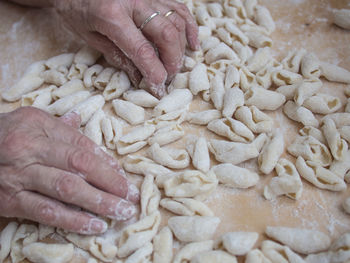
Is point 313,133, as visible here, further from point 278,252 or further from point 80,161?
point 80,161

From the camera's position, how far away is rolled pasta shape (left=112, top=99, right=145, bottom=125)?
1343 mm

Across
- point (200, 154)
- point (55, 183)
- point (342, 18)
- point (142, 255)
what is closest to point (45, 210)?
point (55, 183)

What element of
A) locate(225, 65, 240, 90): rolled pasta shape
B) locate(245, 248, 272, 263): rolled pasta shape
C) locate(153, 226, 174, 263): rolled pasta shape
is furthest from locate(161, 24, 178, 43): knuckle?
locate(245, 248, 272, 263): rolled pasta shape

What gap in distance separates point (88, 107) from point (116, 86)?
6.0 inches

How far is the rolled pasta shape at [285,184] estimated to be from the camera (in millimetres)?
1105

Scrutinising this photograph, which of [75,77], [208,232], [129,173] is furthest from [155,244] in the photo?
[75,77]

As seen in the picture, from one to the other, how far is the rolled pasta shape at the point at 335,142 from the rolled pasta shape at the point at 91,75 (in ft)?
3.14

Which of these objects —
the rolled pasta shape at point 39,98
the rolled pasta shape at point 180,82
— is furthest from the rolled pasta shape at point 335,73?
the rolled pasta shape at point 39,98

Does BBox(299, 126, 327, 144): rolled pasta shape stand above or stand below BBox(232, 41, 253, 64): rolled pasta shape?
below

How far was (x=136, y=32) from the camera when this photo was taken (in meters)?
1.28

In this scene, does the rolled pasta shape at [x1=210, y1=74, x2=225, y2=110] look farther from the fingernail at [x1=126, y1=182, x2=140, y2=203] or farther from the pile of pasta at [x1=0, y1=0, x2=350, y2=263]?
the fingernail at [x1=126, y1=182, x2=140, y2=203]

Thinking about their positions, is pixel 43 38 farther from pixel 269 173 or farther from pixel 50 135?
pixel 269 173

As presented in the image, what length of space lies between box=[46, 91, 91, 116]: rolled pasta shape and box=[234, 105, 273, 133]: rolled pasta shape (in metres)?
0.64

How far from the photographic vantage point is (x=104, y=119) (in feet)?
4.38
